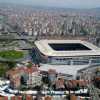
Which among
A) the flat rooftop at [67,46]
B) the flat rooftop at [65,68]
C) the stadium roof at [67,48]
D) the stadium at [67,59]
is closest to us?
the flat rooftop at [65,68]

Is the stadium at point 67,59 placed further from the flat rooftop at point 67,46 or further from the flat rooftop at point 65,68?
the flat rooftop at point 67,46

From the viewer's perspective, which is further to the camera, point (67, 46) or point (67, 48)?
point (67, 46)

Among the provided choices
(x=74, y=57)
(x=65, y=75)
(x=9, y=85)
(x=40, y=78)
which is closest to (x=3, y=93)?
(x=9, y=85)

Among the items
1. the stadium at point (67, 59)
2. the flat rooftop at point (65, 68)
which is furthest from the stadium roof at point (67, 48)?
the flat rooftop at point (65, 68)

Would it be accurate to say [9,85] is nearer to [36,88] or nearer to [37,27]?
[36,88]

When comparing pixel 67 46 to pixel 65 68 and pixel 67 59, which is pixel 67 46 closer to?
pixel 67 59

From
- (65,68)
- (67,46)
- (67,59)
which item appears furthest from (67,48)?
(65,68)

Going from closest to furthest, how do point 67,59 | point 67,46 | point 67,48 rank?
point 67,59 < point 67,48 < point 67,46

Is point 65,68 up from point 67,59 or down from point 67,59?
down

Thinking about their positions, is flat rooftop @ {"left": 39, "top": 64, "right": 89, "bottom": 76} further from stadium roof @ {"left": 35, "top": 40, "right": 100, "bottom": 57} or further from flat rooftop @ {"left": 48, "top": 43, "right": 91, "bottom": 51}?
flat rooftop @ {"left": 48, "top": 43, "right": 91, "bottom": 51}

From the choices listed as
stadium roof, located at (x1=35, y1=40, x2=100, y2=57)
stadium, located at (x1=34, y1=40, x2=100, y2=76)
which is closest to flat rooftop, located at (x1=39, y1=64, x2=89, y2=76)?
stadium, located at (x1=34, y1=40, x2=100, y2=76)
